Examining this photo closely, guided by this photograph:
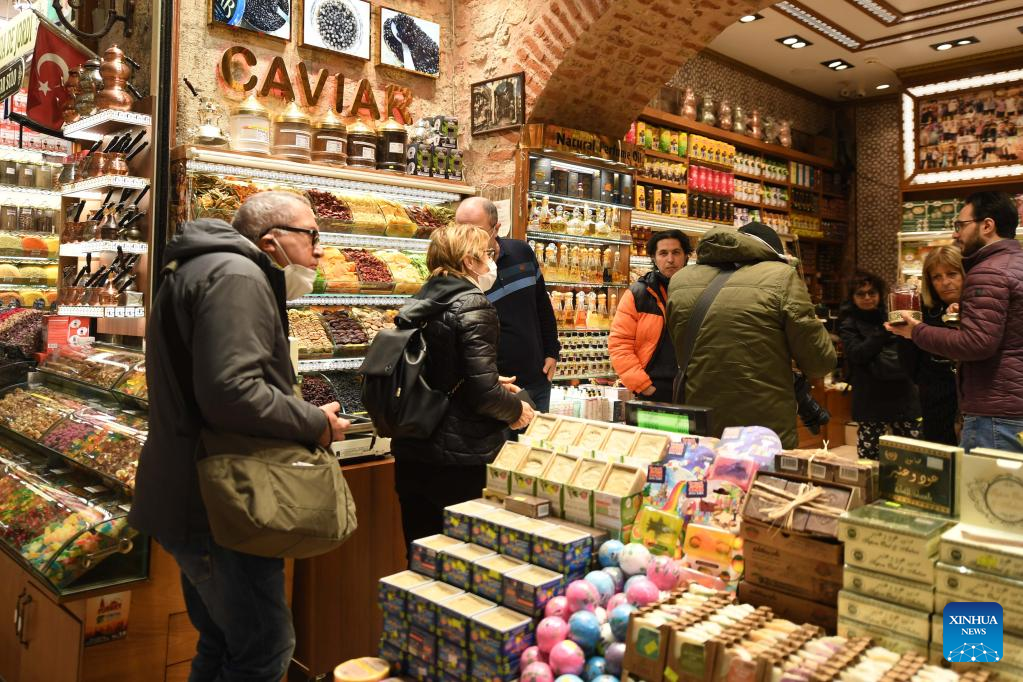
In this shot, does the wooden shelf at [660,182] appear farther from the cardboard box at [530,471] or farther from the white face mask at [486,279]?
the cardboard box at [530,471]

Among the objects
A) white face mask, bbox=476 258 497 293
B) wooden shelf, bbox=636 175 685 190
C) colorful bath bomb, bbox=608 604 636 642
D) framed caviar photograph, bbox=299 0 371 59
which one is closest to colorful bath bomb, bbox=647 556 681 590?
colorful bath bomb, bbox=608 604 636 642

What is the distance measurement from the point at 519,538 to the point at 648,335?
245 centimetres

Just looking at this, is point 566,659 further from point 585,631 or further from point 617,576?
point 617,576

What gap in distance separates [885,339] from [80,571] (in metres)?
4.53

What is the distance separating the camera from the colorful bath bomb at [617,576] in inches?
72.9

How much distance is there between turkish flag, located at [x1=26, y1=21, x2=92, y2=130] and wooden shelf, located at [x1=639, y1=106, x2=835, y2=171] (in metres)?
4.13

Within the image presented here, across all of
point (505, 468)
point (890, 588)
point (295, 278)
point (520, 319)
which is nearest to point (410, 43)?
point (520, 319)

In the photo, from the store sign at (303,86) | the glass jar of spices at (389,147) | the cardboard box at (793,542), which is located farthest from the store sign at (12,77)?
the cardboard box at (793,542)

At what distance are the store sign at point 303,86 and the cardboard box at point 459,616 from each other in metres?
3.42

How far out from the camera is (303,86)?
4535 mm

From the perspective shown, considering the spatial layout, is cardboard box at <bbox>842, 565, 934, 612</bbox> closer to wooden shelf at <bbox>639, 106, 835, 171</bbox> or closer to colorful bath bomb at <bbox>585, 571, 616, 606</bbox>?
colorful bath bomb at <bbox>585, 571, 616, 606</bbox>

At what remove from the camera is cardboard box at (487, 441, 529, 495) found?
7.26 ft

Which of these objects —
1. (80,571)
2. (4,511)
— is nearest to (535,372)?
(80,571)

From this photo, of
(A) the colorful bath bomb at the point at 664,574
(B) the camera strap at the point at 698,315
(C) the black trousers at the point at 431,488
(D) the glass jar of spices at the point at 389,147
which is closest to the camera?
(A) the colorful bath bomb at the point at 664,574
